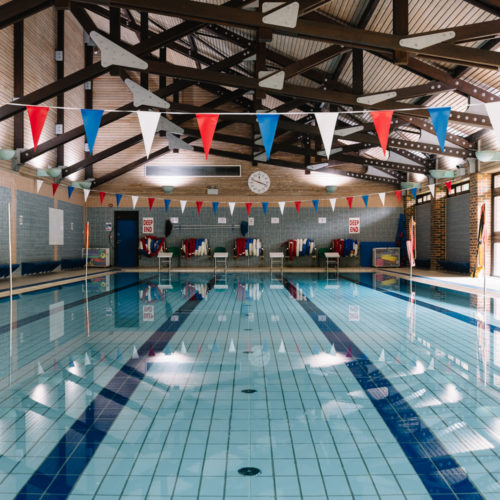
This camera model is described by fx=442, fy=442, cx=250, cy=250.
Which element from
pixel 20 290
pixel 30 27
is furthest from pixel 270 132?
pixel 30 27

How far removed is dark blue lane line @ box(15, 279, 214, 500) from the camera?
168 centimetres

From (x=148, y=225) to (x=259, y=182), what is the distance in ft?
12.6

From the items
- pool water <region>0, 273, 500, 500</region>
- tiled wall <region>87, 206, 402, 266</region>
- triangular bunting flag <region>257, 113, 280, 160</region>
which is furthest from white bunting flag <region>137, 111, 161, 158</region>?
tiled wall <region>87, 206, 402, 266</region>

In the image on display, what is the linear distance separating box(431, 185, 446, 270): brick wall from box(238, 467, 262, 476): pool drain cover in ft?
37.7

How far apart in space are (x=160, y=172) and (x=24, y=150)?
16.3 feet

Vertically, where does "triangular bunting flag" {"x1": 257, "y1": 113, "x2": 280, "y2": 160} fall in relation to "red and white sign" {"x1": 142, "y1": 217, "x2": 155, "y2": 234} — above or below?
above

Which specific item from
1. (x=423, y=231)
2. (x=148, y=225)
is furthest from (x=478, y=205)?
(x=148, y=225)

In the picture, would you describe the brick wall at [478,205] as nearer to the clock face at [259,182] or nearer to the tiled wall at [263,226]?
the tiled wall at [263,226]

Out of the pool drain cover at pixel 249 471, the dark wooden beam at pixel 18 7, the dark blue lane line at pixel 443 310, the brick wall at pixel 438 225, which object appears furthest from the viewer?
the brick wall at pixel 438 225

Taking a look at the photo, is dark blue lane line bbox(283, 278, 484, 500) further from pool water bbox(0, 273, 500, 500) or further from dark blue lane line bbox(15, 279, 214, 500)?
dark blue lane line bbox(15, 279, 214, 500)

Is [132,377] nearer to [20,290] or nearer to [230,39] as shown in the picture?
[20,290]

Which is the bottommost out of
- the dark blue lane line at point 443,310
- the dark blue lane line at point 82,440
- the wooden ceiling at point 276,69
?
the dark blue lane line at point 82,440

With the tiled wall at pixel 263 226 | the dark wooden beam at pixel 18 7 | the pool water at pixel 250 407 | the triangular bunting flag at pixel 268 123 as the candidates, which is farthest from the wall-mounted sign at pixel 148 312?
the tiled wall at pixel 263 226

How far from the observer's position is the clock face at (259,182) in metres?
14.2
